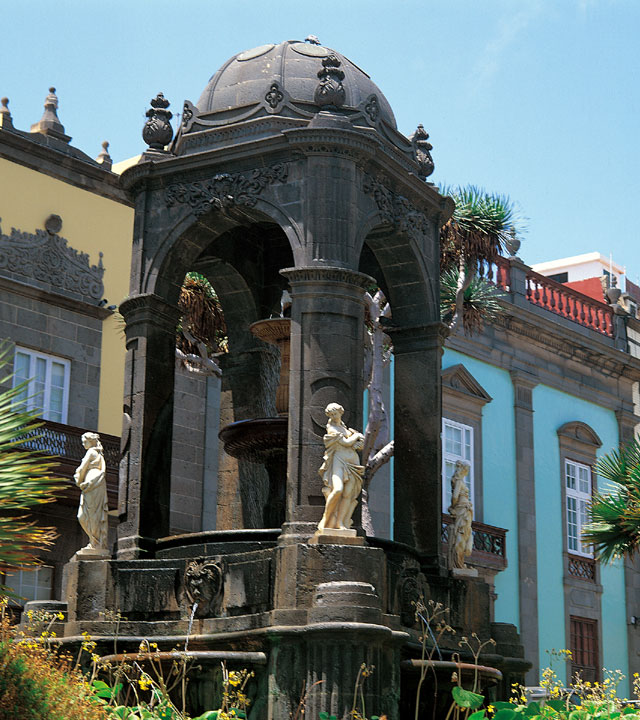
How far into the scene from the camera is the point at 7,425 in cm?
941

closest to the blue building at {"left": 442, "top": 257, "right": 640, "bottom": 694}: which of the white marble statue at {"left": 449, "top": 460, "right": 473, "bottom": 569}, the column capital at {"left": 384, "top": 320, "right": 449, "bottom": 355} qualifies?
the column capital at {"left": 384, "top": 320, "right": 449, "bottom": 355}

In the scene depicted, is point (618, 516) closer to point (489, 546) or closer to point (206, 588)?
point (206, 588)

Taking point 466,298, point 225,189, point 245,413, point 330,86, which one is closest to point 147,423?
point 245,413

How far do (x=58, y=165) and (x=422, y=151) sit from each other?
13.4 meters

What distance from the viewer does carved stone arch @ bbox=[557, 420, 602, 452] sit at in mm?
35013

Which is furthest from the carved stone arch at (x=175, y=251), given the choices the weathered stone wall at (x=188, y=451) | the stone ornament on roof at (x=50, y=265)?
the weathered stone wall at (x=188, y=451)

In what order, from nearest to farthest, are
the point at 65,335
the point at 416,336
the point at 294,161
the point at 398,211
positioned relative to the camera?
the point at 294,161, the point at 398,211, the point at 416,336, the point at 65,335

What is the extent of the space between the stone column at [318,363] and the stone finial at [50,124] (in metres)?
15.1

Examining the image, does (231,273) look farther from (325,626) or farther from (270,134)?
(325,626)

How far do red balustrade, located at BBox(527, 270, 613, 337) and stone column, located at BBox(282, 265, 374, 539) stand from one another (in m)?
21.3

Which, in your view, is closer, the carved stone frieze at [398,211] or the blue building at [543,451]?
the carved stone frieze at [398,211]

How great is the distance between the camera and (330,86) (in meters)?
14.4

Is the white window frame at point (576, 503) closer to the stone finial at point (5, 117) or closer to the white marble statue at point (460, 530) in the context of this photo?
the stone finial at point (5, 117)

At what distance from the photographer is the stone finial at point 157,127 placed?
15648 mm
